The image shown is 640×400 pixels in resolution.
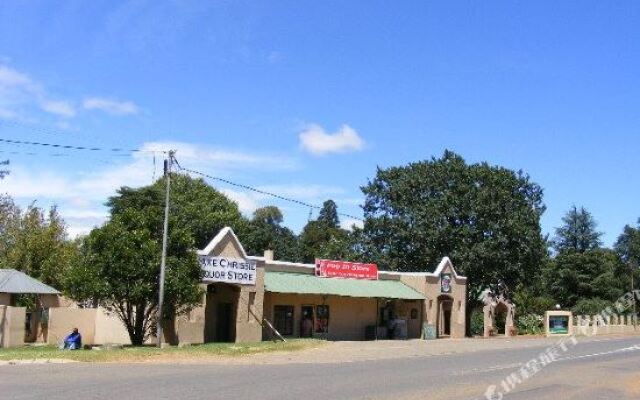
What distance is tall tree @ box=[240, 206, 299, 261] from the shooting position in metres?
77.8

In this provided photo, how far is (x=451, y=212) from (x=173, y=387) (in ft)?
127

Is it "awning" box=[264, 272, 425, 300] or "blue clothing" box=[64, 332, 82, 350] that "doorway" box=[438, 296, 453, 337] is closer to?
"awning" box=[264, 272, 425, 300]

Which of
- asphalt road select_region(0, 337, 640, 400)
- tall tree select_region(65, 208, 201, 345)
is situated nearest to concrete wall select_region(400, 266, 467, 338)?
tall tree select_region(65, 208, 201, 345)

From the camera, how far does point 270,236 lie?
86750mm

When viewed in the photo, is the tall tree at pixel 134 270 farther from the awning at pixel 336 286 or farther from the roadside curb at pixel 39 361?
the awning at pixel 336 286

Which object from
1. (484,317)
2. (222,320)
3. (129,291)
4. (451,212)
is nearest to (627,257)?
(484,317)

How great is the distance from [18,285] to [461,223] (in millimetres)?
30222

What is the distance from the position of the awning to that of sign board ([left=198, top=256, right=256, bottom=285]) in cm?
133

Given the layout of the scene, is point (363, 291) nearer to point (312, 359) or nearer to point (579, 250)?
point (312, 359)

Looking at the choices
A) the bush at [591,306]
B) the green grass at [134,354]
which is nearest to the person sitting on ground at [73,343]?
the green grass at [134,354]

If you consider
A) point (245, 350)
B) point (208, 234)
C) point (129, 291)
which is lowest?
point (245, 350)

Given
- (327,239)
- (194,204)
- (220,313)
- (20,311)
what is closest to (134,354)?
(20,311)

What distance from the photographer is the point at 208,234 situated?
223ft

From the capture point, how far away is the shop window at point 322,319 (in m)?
39.7
